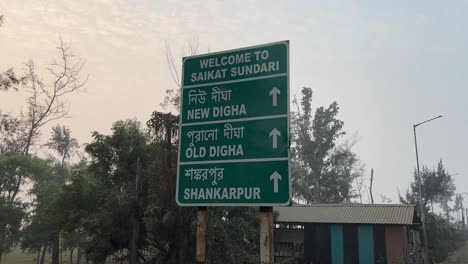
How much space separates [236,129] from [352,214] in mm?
24874

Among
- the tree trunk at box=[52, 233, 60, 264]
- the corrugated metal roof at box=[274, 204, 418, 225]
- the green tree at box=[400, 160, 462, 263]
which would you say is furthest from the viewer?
the green tree at box=[400, 160, 462, 263]

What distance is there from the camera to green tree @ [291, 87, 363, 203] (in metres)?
51.7

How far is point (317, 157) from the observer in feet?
171

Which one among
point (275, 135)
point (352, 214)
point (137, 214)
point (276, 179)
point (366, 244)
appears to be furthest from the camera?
point (352, 214)

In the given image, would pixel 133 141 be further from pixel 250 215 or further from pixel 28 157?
pixel 28 157

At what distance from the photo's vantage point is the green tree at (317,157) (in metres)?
51.7

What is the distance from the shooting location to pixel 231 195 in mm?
4246

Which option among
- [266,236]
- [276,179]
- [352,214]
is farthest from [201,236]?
[352,214]

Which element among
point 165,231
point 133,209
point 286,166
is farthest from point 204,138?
point 133,209

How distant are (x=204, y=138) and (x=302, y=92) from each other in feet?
165

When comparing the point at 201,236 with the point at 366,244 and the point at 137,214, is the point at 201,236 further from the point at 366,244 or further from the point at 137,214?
the point at 366,244

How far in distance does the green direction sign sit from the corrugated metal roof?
23.1 m

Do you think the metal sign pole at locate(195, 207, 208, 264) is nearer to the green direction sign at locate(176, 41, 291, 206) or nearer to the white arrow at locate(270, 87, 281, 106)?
the green direction sign at locate(176, 41, 291, 206)

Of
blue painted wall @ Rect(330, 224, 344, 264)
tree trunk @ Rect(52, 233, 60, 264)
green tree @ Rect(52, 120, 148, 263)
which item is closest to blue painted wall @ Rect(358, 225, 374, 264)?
blue painted wall @ Rect(330, 224, 344, 264)
